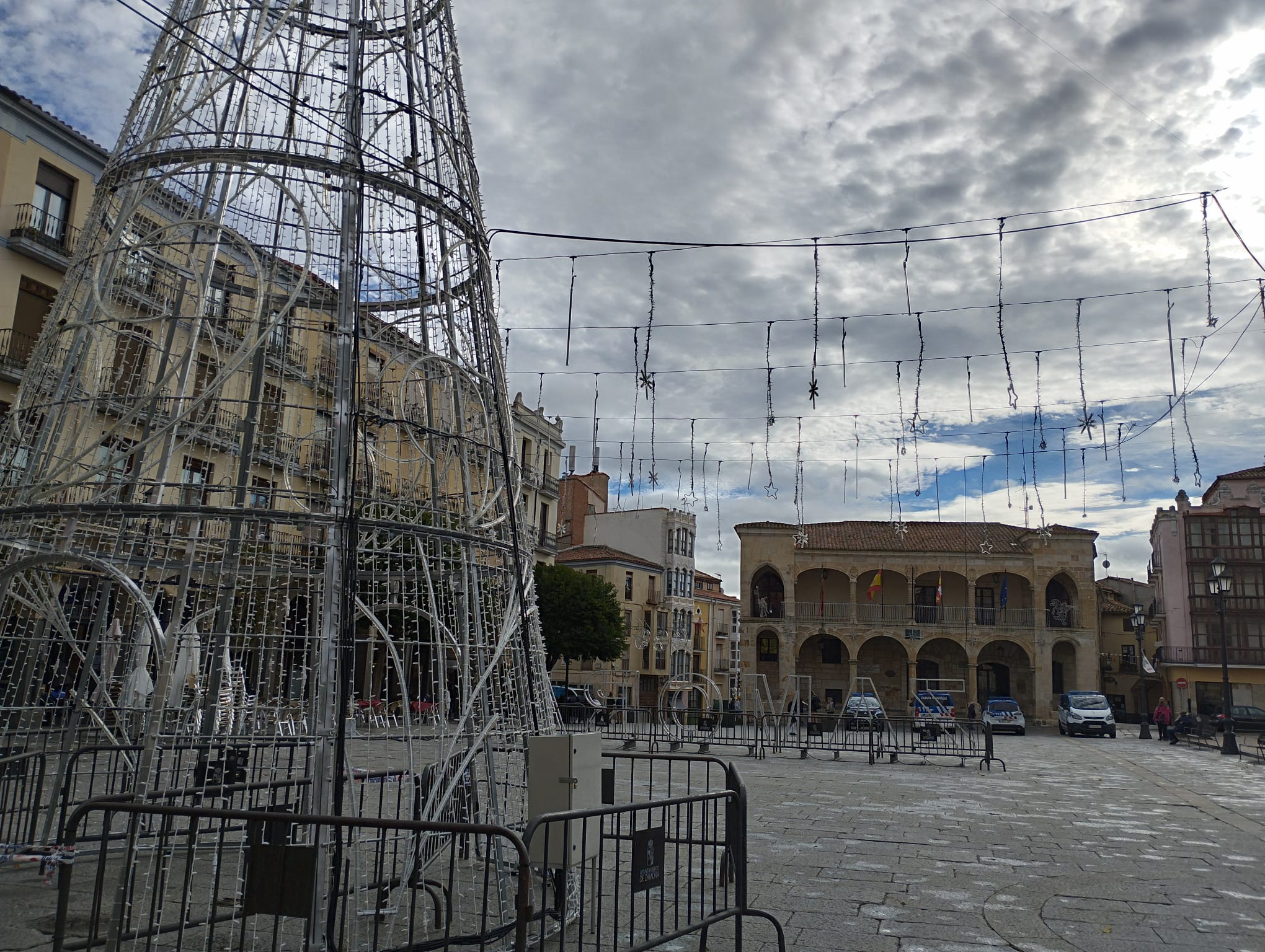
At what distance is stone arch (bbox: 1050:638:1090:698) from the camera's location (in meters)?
42.6

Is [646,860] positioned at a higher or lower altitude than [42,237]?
lower

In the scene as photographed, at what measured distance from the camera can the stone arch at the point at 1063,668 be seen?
42.6 m

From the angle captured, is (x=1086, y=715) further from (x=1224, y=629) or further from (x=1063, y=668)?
(x=1063, y=668)

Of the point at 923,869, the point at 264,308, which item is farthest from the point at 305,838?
Result: the point at 923,869

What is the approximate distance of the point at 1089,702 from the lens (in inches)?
1325

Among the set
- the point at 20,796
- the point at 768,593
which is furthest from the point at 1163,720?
the point at 20,796

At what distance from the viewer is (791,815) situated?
10.7 meters

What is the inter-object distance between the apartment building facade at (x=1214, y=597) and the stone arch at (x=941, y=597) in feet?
38.8

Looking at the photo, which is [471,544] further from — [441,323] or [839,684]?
[839,684]

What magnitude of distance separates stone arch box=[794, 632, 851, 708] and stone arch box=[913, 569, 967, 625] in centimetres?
410

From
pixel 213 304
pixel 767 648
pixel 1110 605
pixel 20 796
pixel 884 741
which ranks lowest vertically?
pixel 884 741

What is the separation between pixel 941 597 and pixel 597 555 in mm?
16541

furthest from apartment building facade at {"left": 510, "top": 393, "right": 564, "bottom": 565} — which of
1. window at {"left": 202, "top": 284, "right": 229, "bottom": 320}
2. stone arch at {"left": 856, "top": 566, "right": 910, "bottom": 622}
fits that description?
window at {"left": 202, "top": 284, "right": 229, "bottom": 320}

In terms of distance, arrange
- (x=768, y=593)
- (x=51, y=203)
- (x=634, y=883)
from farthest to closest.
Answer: (x=768, y=593), (x=51, y=203), (x=634, y=883)
